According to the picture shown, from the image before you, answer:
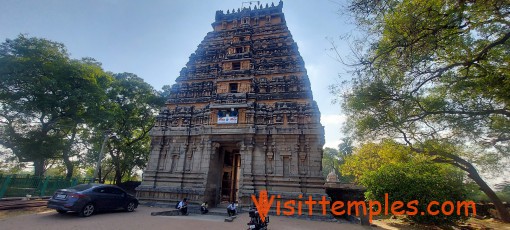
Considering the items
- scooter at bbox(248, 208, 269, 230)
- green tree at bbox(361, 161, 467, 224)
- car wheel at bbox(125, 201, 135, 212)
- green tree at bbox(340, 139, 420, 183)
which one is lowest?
car wheel at bbox(125, 201, 135, 212)

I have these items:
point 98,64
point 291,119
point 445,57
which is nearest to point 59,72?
point 98,64

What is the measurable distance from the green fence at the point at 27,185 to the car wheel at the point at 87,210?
6.38 metres

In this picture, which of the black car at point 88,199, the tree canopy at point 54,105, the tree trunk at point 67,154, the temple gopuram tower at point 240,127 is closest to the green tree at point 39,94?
the tree canopy at point 54,105

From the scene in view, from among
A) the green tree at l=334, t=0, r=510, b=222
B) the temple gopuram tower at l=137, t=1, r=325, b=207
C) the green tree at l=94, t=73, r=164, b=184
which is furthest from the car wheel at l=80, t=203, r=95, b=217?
the green tree at l=94, t=73, r=164, b=184

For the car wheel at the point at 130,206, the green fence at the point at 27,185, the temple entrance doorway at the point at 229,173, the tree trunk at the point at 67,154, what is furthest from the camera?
the tree trunk at the point at 67,154

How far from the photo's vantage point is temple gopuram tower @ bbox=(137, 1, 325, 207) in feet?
48.6

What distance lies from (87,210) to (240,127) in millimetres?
9723

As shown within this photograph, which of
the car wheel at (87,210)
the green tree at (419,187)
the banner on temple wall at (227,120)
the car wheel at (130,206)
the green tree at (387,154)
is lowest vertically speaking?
the car wheel at (130,206)

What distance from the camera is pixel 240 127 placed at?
16344mm

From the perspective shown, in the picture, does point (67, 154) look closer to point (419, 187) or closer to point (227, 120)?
point (227, 120)

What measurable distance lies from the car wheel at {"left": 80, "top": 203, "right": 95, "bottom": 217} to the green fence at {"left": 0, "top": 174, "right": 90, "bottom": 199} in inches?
251

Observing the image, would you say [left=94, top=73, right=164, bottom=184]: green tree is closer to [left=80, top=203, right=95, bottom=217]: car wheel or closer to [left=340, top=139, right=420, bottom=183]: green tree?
[left=80, top=203, right=95, bottom=217]: car wheel

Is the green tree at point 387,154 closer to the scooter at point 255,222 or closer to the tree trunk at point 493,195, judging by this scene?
the tree trunk at point 493,195

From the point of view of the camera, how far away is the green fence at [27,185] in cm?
1195
